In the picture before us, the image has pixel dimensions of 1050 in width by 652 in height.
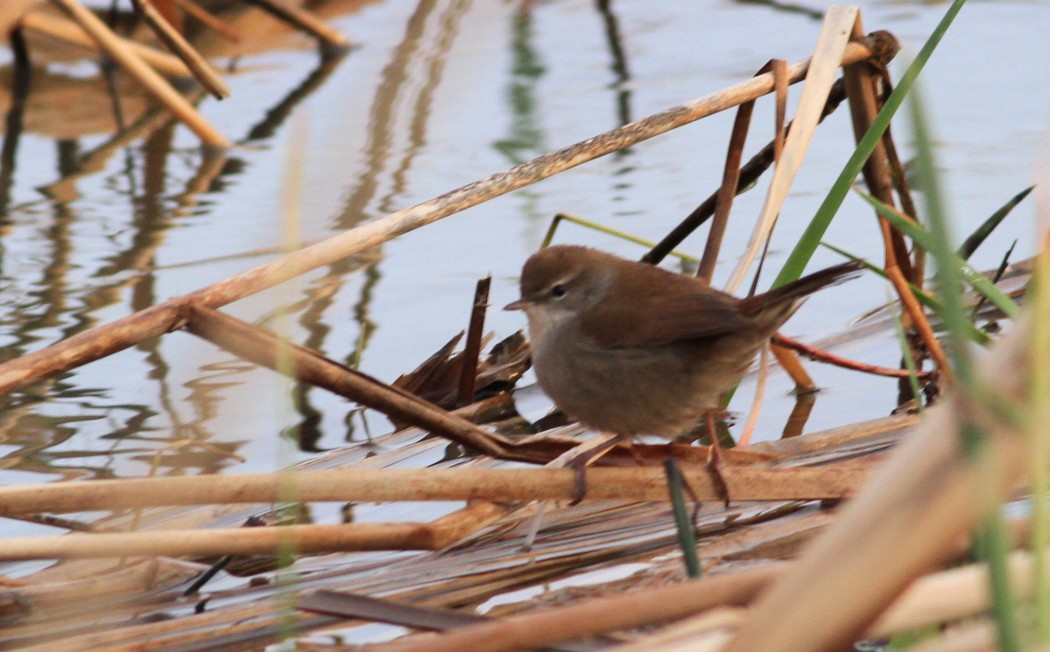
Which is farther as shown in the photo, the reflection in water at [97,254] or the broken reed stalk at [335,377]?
the reflection in water at [97,254]

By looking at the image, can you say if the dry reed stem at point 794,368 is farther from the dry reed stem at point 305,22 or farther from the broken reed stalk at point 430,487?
the dry reed stem at point 305,22

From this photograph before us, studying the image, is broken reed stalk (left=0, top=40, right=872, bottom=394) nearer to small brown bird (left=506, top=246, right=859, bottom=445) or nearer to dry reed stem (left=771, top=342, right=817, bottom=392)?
small brown bird (left=506, top=246, right=859, bottom=445)

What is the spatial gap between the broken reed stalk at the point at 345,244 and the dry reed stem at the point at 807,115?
0.25 feet

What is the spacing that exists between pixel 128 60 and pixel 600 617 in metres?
4.82

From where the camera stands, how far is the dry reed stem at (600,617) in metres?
1.75

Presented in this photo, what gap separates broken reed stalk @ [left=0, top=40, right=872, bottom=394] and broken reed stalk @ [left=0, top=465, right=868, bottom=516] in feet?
1.33

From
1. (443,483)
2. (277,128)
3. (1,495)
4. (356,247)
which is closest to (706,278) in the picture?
(356,247)

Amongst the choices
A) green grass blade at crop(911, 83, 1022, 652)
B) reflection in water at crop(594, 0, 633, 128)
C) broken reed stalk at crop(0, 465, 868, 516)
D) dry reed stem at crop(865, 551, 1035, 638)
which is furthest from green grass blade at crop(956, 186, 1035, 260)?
green grass blade at crop(911, 83, 1022, 652)

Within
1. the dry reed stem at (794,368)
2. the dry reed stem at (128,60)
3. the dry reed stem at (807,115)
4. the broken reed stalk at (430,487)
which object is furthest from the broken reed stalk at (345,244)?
the dry reed stem at (128,60)

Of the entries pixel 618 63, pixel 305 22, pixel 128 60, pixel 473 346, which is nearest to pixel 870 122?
pixel 473 346

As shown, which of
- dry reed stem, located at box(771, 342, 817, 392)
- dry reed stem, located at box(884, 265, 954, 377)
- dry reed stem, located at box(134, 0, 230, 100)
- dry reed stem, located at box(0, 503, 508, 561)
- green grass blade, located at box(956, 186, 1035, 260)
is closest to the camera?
dry reed stem, located at box(0, 503, 508, 561)

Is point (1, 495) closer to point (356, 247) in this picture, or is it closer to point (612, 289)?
point (356, 247)

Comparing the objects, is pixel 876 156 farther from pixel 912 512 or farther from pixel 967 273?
pixel 912 512

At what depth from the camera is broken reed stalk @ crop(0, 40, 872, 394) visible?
2889 mm
